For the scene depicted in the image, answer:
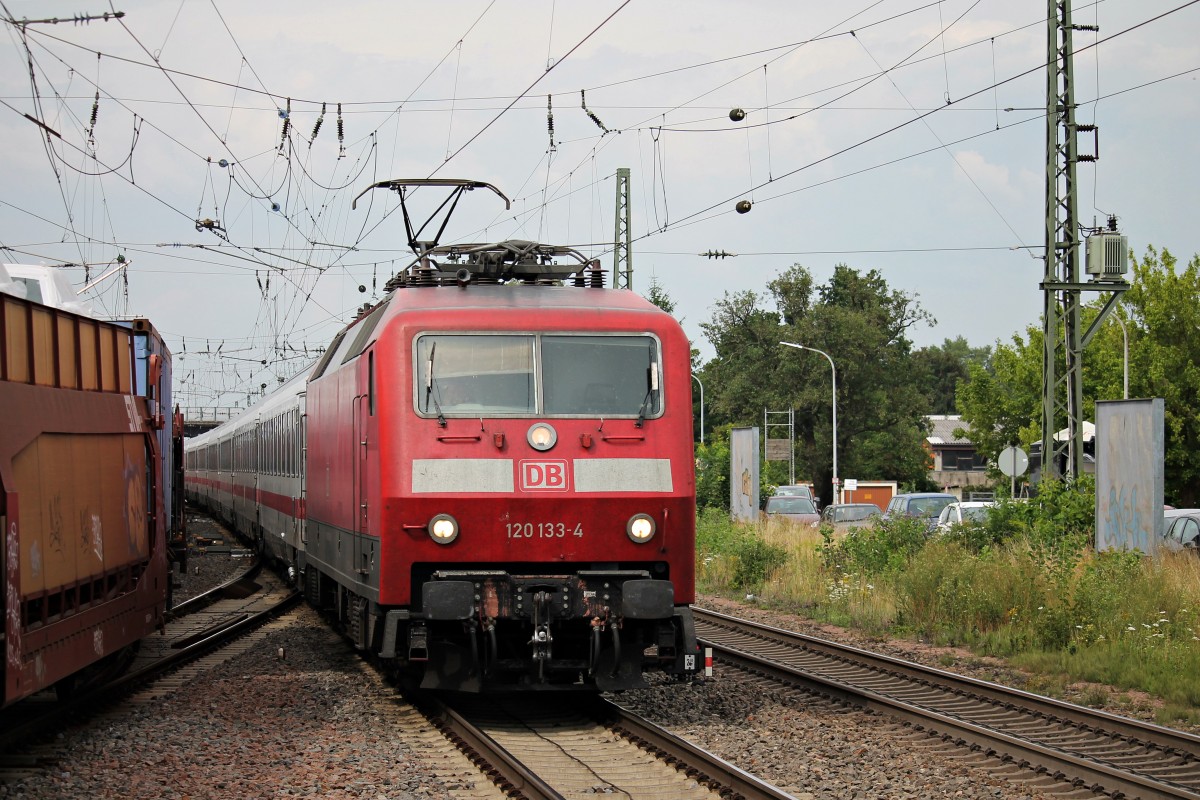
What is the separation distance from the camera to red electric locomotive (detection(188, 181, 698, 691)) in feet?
31.1

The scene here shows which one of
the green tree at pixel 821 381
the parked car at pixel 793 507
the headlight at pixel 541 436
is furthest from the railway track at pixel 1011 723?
the green tree at pixel 821 381

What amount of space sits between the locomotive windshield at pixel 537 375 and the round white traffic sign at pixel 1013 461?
45.7 feet

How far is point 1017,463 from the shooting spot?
890 inches

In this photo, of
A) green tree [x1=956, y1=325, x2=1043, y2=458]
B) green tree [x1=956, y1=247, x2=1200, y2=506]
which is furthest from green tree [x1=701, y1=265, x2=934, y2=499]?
green tree [x1=956, y1=247, x2=1200, y2=506]

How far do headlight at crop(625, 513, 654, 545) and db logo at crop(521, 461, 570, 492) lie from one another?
0.54 metres

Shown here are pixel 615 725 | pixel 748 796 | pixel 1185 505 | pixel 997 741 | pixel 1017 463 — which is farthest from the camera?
pixel 1185 505

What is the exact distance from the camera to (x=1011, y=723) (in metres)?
9.89

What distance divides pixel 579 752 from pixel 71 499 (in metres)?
3.71

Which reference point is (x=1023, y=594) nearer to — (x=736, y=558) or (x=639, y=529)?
(x=639, y=529)

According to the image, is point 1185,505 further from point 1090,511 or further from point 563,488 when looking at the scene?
point 563,488

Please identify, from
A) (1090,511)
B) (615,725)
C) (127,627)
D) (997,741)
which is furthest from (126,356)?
(1090,511)

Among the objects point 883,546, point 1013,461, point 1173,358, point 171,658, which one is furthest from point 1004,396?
point 171,658

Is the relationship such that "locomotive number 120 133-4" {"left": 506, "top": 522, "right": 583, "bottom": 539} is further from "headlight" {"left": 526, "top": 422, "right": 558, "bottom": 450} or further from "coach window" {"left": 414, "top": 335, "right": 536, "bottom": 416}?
"coach window" {"left": 414, "top": 335, "right": 536, "bottom": 416}

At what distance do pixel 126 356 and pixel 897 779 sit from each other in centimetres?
687
